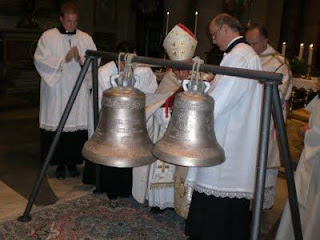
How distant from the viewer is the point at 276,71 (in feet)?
14.2

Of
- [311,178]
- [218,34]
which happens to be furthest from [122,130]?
[311,178]

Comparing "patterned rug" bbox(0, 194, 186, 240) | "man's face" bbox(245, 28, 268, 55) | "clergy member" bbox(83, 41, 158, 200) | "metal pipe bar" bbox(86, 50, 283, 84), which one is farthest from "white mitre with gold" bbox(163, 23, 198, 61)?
"patterned rug" bbox(0, 194, 186, 240)

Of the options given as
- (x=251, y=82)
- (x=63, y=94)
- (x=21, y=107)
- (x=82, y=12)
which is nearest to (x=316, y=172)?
(x=251, y=82)

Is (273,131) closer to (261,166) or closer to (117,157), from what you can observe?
(261,166)

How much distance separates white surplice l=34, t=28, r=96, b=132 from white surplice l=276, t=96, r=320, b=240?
2.68 metres

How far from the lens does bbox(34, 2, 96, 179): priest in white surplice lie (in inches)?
194

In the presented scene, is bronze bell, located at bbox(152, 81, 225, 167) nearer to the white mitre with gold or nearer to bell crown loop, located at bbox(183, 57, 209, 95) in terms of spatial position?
bell crown loop, located at bbox(183, 57, 209, 95)

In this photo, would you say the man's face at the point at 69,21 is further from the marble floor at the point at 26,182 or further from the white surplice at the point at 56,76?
the marble floor at the point at 26,182

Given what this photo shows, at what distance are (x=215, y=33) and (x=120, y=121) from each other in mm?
1316

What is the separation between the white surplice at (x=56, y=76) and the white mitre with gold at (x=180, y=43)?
1.95 meters

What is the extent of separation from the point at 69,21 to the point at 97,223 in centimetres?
224

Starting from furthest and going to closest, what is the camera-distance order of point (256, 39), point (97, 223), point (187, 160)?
point (256, 39)
point (97, 223)
point (187, 160)

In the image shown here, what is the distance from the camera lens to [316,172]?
3178mm

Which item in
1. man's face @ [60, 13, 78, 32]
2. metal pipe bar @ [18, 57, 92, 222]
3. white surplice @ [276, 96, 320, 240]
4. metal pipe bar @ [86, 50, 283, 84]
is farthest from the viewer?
man's face @ [60, 13, 78, 32]
